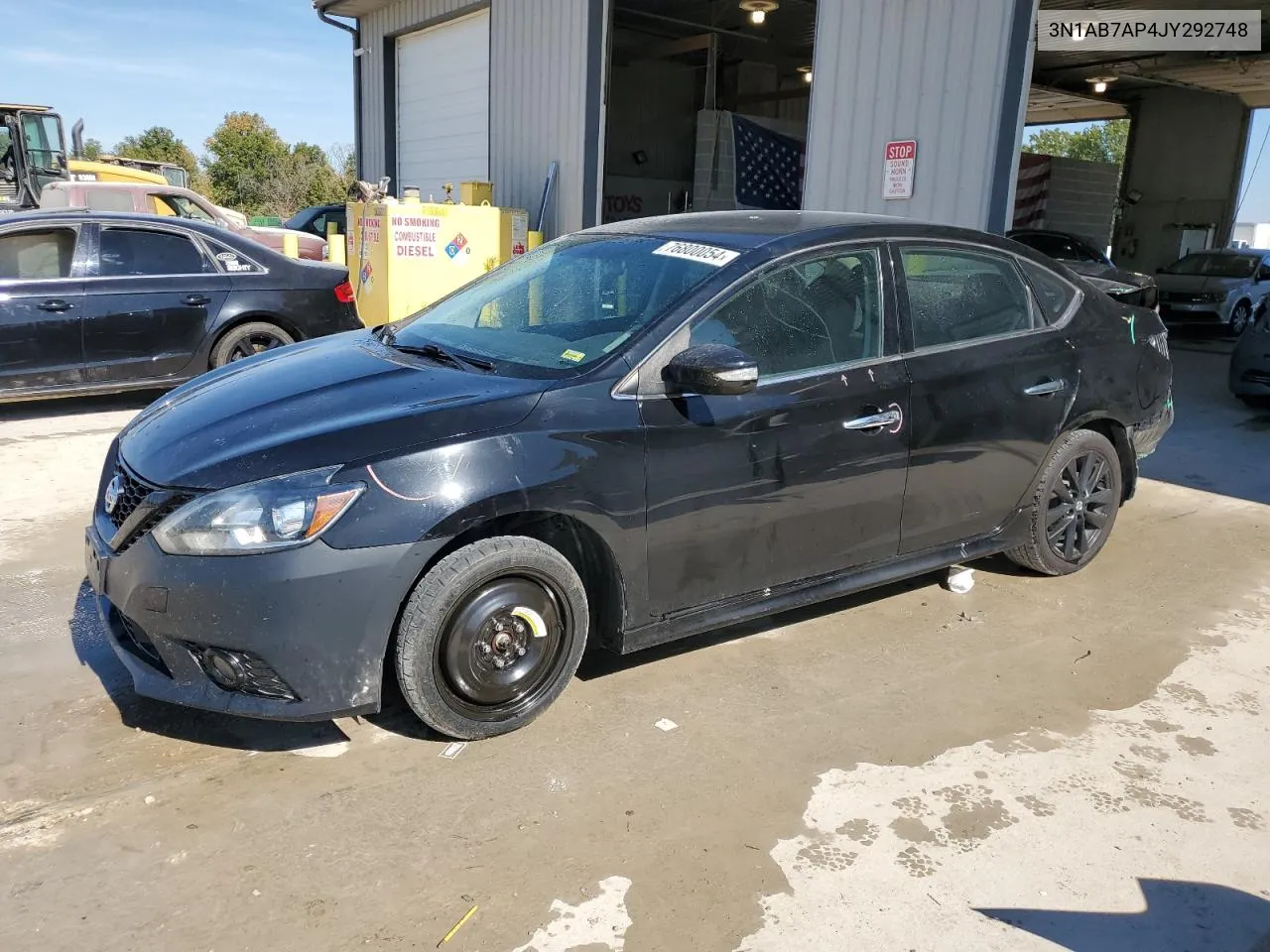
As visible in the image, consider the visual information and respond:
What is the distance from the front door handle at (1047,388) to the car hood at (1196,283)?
15.1 meters

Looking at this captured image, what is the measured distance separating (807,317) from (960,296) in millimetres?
906

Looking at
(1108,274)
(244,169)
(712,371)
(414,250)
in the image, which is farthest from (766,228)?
(244,169)

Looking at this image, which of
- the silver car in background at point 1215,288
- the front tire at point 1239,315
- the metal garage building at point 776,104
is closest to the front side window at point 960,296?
the metal garage building at point 776,104

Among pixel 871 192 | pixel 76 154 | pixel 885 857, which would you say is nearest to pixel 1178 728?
pixel 885 857

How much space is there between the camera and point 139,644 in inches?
117

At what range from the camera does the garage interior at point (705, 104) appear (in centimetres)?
1653

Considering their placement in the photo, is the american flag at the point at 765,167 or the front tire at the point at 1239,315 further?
the front tire at the point at 1239,315

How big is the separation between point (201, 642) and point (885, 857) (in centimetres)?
201

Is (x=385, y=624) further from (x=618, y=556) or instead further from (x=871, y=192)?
(x=871, y=192)

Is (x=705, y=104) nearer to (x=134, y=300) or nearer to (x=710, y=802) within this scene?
(x=134, y=300)

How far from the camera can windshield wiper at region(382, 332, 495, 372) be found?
340 centimetres

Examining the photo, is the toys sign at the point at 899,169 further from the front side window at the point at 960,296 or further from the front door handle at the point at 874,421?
the front door handle at the point at 874,421

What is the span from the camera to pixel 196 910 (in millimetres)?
2398

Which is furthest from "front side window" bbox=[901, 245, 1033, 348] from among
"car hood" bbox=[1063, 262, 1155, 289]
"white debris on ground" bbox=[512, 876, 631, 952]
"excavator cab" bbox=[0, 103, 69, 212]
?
"excavator cab" bbox=[0, 103, 69, 212]
